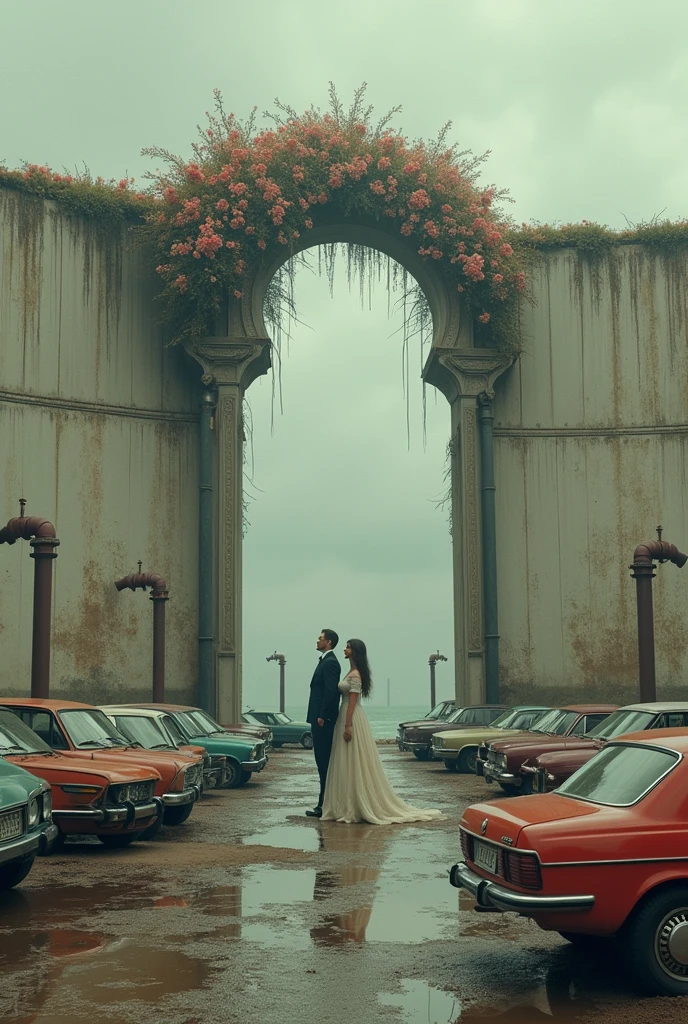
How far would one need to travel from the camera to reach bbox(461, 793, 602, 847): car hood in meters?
6.54

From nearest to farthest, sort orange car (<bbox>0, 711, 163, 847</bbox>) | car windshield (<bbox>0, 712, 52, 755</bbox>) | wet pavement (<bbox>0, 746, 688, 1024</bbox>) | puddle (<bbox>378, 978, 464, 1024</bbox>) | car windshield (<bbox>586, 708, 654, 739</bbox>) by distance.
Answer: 1. puddle (<bbox>378, 978, 464, 1024</bbox>)
2. wet pavement (<bbox>0, 746, 688, 1024</bbox>)
3. orange car (<bbox>0, 711, 163, 847</bbox>)
4. car windshield (<bbox>0, 712, 52, 755</bbox>)
5. car windshield (<bbox>586, 708, 654, 739</bbox>)

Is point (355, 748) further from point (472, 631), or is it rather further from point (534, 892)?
point (472, 631)

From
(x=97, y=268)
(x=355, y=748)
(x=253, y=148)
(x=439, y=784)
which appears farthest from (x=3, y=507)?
(x=355, y=748)

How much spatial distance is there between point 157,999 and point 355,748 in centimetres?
759

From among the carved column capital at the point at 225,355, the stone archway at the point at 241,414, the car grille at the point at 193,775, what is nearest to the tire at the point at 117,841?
the car grille at the point at 193,775

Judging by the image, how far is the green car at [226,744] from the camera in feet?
59.0

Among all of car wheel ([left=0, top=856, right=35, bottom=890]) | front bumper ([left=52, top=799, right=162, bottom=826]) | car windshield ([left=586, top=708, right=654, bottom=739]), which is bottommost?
car wheel ([left=0, top=856, right=35, bottom=890])

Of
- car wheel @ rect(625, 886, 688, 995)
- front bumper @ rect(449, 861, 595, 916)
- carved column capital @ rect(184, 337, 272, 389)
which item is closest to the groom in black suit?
front bumper @ rect(449, 861, 595, 916)

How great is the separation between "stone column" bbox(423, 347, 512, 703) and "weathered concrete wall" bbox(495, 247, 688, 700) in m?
0.89

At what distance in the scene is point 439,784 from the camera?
63.4 ft

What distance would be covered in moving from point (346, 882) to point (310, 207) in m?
20.0

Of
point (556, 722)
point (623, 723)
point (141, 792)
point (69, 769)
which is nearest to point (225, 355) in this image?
point (556, 722)

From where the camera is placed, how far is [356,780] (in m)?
13.6

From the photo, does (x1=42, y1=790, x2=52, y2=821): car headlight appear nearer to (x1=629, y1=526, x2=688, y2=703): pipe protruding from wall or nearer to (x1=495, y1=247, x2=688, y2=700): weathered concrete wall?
(x1=629, y1=526, x2=688, y2=703): pipe protruding from wall
